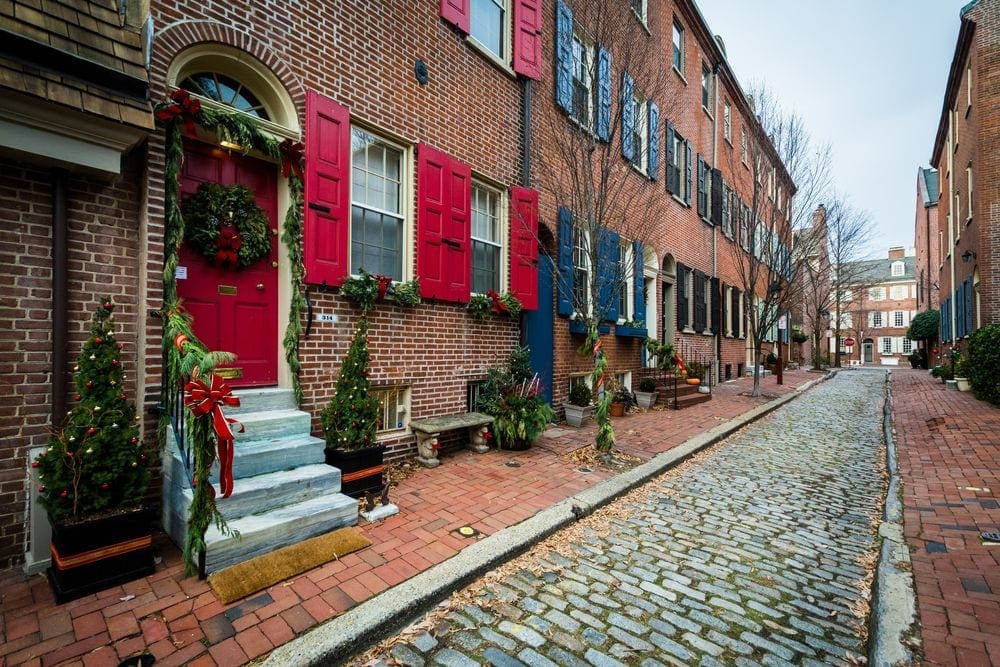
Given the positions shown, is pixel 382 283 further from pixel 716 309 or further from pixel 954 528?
pixel 716 309

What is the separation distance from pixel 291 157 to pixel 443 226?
194cm

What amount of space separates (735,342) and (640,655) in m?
16.9

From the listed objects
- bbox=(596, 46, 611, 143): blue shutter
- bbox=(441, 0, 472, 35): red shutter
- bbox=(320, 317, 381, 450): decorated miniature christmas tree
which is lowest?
bbox=(320, 317, 381, 450): decorated miniature christmas tree

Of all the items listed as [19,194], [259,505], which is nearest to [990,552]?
[259,505]

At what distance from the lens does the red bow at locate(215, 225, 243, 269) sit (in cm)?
400

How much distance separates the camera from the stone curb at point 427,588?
224 cm

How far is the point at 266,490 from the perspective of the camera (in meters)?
3.34

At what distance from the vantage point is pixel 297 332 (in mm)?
4445

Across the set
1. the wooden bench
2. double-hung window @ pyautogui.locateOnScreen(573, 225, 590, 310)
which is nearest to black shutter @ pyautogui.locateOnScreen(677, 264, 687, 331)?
double-hung window @ pyautogui.locateOnScreen(573, 225, 590, 310)

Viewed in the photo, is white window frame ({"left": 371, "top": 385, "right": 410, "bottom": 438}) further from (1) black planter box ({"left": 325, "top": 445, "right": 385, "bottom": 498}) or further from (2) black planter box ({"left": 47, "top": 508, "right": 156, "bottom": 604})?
(2) black planter box ({"left": 47, "top": 508, "right": 156, "bottom": 604})

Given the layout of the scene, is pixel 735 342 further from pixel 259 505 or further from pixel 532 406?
pixel 259 505

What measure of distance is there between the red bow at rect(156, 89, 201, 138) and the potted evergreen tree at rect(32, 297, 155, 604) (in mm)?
1564

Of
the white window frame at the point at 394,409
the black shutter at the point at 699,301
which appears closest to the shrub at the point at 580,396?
the white window frame at the point at 394,409

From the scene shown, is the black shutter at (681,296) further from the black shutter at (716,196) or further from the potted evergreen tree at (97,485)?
the potted evergreen tree at (97,485)
